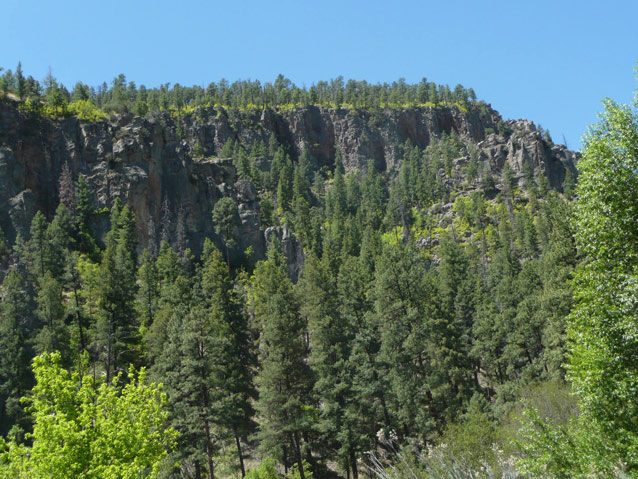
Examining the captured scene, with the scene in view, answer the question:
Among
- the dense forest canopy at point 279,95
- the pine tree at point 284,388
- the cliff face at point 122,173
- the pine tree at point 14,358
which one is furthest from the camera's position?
the dense forest canopy at point 279,95

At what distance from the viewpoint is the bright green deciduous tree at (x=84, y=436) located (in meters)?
11.8

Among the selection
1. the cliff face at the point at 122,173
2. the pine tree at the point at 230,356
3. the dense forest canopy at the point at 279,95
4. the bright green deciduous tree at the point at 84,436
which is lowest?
the bright green deciduous tree at the point at 84,436

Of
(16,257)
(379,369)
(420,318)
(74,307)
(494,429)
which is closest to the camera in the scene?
(494,429)

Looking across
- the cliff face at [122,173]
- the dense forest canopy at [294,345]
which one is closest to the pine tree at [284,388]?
the dense forest canopy at [294,345]

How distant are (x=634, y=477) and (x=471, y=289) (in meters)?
44.3

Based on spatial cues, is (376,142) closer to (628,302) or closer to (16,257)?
(16,257)

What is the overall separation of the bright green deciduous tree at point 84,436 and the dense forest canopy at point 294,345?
83mm

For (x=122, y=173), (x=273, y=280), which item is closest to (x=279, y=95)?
(x=122, y=173)

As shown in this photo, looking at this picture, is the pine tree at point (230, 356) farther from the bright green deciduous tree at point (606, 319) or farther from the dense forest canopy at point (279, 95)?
the dense forest canopy at point (279, 95)

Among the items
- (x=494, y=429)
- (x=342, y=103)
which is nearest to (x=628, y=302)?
(x=494, y=429)

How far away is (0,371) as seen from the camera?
4034cm

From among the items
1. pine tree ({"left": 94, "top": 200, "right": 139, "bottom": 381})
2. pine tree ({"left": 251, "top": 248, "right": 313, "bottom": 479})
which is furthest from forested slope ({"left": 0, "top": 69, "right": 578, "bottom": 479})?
pine tree ({"left": 94, "top": 200, "right": 139, "bottom": 381})

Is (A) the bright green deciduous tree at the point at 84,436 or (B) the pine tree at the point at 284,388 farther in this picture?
(B) the pine tree at the point at 284,388

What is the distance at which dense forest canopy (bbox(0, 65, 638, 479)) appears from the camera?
1382cm
